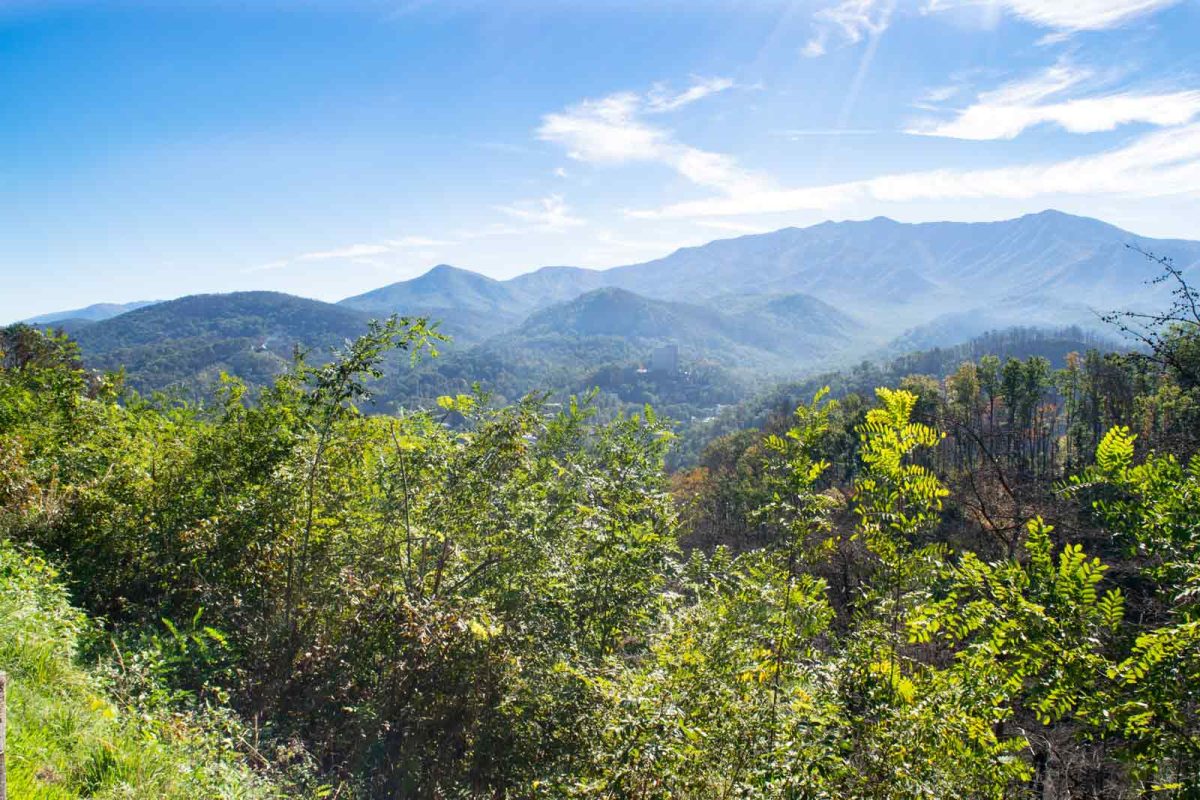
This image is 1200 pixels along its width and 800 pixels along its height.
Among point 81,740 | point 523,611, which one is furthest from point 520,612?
point 81,740

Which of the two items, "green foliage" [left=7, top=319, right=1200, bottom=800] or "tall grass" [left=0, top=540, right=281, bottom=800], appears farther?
"tall grass" [left=0, top=540, right=281, bottom=800]

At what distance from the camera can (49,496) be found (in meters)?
8.05

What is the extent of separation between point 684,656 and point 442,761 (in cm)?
337

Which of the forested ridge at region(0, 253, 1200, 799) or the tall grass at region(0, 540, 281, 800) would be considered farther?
the tall grass at region(0, 540, 281, 800)

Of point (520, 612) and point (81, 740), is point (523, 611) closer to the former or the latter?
point (520, 612)

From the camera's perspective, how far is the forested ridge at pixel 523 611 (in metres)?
3.34

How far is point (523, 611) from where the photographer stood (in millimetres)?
6324

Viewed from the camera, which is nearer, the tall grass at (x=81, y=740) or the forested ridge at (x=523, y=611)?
the forested ridge at (x=523, y=611)

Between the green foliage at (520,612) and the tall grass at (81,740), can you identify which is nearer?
the green foliage at (520,612)

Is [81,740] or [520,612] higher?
[81,740]

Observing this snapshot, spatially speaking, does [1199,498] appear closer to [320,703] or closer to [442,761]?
[442,761]

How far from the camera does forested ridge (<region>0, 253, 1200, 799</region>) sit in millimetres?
3338

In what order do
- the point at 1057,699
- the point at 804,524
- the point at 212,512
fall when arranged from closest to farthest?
the point at 1057,699, the point at 804,524, the point at 212,512

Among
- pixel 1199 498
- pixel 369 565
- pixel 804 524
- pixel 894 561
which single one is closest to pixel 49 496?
pixel 369 565
